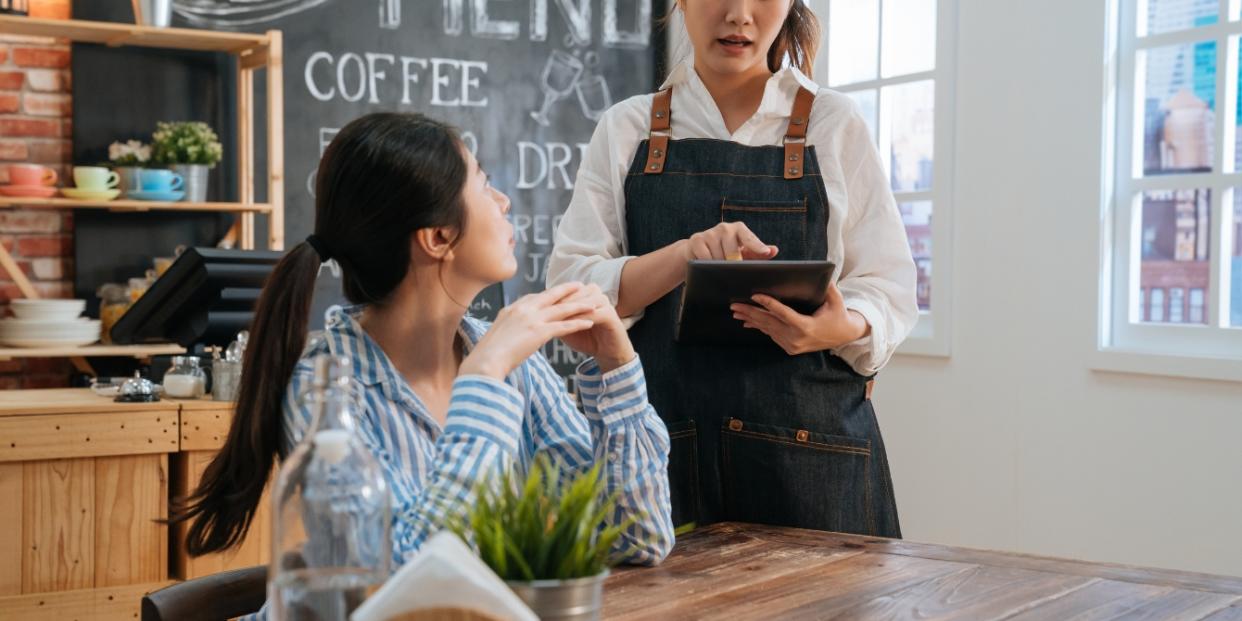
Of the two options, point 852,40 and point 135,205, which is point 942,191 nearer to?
point 852,40

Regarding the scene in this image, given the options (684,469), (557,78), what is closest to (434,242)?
(684,469)

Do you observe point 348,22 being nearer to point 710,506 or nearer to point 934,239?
point 934,239

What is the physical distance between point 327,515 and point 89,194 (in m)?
3.32

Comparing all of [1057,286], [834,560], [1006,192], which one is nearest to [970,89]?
[1006,192]

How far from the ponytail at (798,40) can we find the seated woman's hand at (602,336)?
786 millimetres

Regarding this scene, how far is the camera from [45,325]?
3818 mm

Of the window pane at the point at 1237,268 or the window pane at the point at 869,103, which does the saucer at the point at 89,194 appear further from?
the window pane at the point at 1237,268

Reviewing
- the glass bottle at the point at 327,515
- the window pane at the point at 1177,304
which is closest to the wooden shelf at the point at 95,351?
the window pane at the point at 1177,304

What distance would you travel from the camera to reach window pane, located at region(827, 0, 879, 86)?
4422 mm

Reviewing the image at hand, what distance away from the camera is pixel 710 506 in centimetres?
200

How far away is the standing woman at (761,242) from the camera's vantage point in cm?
197

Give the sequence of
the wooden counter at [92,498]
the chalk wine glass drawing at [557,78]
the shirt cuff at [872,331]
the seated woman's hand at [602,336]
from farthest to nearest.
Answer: the chalk wine glass drawing at [557,78] < the wooden counter at [92,498] < the shirt cuff at [872,331] < the seated woman's hand at [602,336]

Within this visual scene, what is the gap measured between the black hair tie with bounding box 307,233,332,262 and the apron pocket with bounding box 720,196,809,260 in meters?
0.72

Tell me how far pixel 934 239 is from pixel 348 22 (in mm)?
2216
